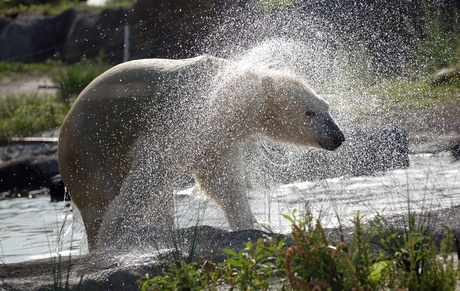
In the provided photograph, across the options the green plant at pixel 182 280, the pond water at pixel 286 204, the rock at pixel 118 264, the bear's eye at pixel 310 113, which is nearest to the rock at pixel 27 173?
the pond water at pixel 286 204

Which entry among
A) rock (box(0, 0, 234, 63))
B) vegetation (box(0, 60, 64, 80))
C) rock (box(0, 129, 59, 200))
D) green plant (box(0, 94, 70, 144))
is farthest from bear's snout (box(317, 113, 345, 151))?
vegetation (box(0, 60, 64, 80))

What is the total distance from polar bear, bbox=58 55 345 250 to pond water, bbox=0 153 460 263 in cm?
22

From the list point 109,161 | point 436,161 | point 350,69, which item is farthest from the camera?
point 350,69

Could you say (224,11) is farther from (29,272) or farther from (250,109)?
(29,272)

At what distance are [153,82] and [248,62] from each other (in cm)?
80

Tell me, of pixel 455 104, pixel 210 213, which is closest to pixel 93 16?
pixel 455 104

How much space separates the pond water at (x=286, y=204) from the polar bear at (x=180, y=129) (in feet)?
0.73

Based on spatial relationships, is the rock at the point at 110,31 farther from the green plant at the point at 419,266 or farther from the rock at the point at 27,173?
the green plant at the point at 419,266

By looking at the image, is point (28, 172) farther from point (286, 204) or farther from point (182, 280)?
point (182, 280)

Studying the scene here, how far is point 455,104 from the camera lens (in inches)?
469

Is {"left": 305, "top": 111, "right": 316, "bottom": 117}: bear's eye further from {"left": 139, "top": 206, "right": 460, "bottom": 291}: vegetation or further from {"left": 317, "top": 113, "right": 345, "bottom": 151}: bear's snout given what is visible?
{"left": 139, "top": 206, "right": 460, "bottom": 291}: vegetation

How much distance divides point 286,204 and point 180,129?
4.21ft

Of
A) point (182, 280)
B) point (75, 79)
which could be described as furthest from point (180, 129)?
point (75, 79)

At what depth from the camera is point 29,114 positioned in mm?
16016
